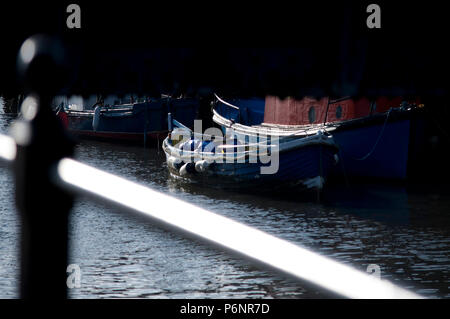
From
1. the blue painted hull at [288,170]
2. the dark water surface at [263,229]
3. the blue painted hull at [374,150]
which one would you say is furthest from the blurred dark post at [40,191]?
the blue painted hull at [374,150]

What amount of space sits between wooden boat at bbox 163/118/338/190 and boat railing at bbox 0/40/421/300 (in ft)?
7.14

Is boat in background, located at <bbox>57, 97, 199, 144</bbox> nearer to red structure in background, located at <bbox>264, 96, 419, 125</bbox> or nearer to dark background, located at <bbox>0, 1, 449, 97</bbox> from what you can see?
red structure in background, located at <bbox>264, 96, 419, 125</bbox>

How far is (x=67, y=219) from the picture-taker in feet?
7.20

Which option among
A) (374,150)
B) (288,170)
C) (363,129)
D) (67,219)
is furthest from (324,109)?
(67,219)

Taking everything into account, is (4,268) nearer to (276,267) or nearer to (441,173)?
(276,267)

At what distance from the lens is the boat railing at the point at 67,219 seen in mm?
2162

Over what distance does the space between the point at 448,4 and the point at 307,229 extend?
1463cm

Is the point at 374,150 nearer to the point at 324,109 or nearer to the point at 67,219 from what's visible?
the point at 324,109

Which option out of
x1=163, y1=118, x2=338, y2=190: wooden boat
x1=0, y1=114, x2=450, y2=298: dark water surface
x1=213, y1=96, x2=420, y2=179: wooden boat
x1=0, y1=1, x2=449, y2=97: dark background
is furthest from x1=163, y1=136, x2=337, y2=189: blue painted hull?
x1=0, y1=1, x2=449, y2=97: dark background

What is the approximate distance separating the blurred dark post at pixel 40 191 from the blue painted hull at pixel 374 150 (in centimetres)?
2576

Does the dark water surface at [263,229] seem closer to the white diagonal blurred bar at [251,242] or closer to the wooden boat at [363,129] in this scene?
the white diagonal blurred bar at [251,242]

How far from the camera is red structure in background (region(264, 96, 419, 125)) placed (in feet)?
91.7

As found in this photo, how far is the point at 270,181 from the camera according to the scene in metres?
25.3
